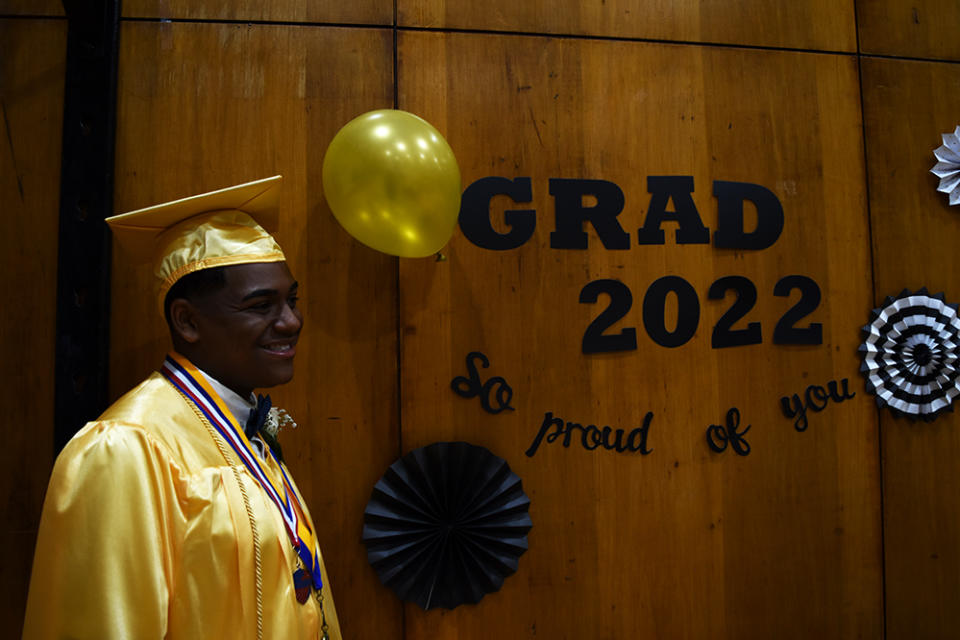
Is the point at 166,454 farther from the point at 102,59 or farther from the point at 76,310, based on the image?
the point at 102,59

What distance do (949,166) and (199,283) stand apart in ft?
9.55

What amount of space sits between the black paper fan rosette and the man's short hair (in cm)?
92

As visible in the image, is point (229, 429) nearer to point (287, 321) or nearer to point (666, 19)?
point (287, 321)

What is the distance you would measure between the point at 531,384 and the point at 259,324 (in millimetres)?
1058

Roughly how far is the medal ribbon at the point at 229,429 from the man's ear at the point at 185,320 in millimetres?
59

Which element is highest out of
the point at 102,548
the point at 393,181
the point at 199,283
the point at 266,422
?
the point at 393,181

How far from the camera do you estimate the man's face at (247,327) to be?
3.99 feet

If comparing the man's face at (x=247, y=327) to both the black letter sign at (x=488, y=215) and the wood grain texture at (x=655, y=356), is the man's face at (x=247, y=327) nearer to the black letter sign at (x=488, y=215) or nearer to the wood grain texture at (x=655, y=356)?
the wood grain texture at (x=655, y=356)

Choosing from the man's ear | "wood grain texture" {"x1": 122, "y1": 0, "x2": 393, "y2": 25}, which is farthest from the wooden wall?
the man's ear

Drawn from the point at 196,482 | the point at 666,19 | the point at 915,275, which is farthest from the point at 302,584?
the point at 915,275

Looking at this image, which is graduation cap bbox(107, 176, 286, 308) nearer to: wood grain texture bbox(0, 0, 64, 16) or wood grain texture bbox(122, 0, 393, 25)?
wood grain texture bbox(122, 0, 393, 25)

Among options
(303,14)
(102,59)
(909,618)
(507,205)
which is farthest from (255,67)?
(909,618)

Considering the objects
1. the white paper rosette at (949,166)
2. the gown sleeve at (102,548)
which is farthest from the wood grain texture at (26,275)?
the white paper rosette at (949,166)

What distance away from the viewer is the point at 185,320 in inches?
48.1
